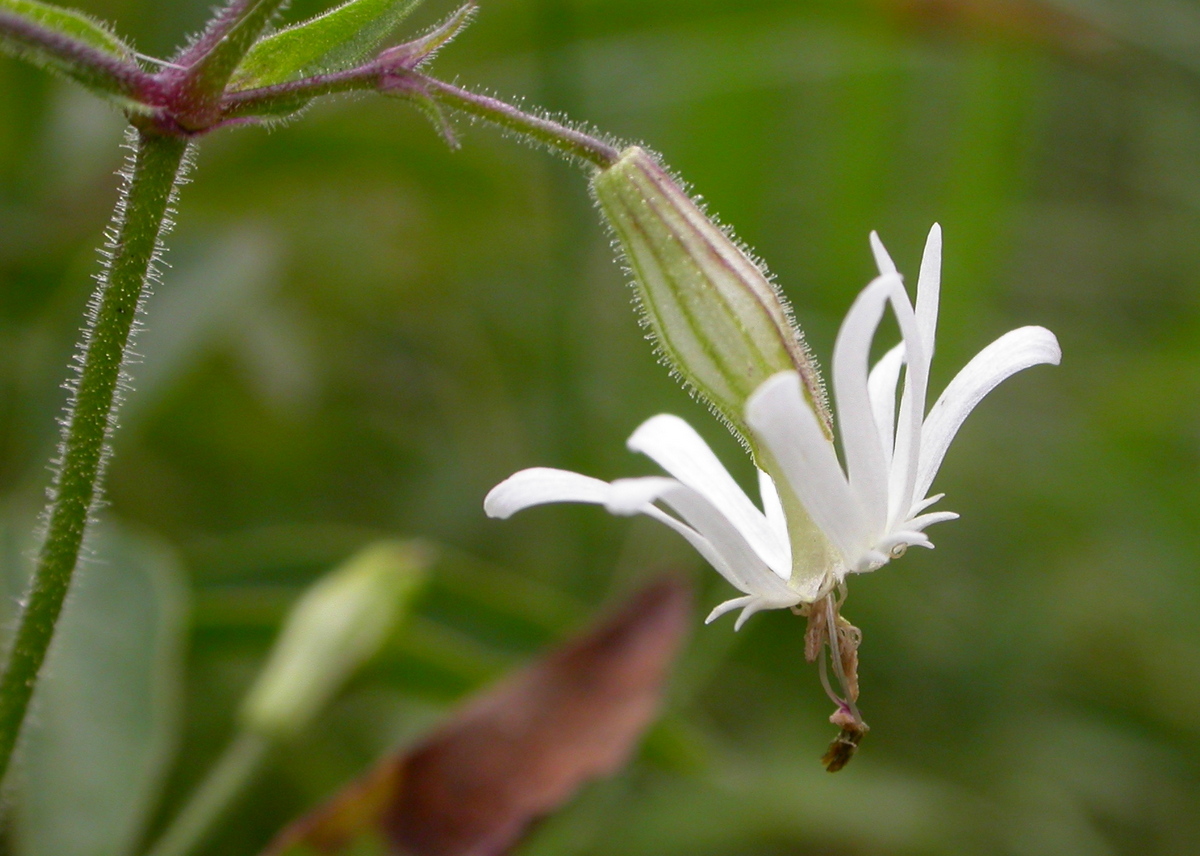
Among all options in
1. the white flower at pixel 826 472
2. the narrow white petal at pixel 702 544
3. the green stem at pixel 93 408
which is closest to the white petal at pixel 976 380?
the white flower at pixel 826 472

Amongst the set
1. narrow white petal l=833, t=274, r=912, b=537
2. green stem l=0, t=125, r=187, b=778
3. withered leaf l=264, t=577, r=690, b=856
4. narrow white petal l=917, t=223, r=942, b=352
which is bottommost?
withered leaf l=264, t=577, r=690, b=856

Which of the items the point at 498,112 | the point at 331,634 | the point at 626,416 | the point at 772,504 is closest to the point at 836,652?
the point at 772,504

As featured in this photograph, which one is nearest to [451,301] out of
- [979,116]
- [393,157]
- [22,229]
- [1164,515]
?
[393,157]

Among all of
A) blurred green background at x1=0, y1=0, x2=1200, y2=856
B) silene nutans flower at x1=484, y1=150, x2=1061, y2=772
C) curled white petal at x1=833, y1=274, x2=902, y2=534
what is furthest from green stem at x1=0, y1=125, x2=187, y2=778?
blurred green background at x1=0, y1=0, x2=1200, y2=856

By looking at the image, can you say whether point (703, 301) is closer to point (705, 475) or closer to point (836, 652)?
point (705, 475)

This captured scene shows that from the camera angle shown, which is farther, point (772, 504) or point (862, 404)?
point (772, 504)

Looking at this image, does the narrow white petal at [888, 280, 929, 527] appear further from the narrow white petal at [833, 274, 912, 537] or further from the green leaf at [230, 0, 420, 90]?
the green leaf at [230, 0, 420, 90]
